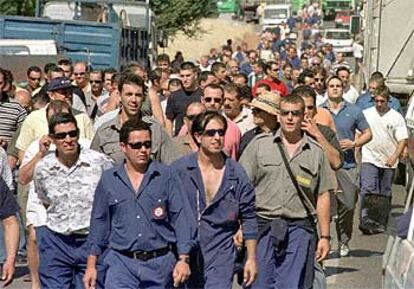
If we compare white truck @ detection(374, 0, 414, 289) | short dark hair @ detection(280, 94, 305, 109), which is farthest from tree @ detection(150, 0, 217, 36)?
short dark hair @ detection(280, 94, 305, 109)

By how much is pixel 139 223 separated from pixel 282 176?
1.43m

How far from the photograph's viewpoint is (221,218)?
8953 mm

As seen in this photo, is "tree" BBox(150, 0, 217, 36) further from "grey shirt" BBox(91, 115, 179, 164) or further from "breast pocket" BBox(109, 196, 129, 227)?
"breast pocket" BBox(109, 196, 129, 227)

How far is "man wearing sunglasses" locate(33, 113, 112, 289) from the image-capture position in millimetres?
8906

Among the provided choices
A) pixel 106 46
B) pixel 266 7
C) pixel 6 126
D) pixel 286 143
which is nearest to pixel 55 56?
pixel 106 46

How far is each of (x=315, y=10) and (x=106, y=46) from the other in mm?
55554

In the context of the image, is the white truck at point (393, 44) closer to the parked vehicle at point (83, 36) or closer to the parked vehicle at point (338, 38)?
the parked vehicle at point (83, 36)

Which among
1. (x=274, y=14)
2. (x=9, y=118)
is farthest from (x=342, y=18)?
(x=9, y=118)

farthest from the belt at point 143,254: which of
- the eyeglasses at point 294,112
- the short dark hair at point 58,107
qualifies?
the short dark hair at point 58,107

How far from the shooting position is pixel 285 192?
9.24 metres

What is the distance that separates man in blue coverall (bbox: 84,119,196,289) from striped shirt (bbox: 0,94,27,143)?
16.3ft

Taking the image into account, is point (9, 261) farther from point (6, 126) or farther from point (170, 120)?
point (170, 120)

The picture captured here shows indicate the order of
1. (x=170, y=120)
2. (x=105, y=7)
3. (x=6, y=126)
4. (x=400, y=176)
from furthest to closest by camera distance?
(x=105, y=7) → (x=400, y=176) → (x=170, y=120) → (x=6, y=126)

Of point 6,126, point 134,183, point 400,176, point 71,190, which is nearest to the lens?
point 134,183
